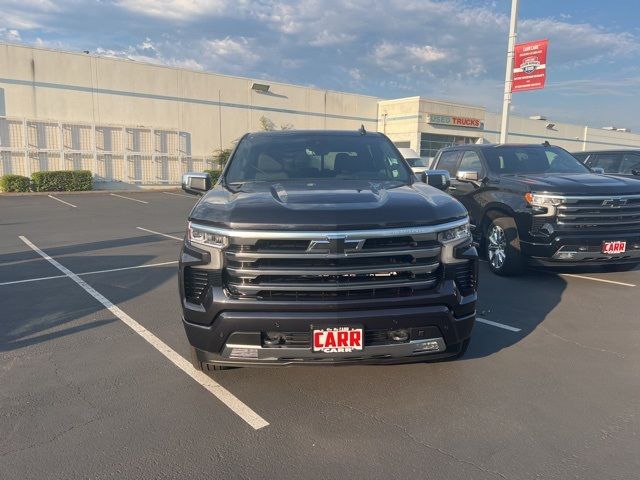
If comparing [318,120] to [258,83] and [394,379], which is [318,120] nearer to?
[258,83]

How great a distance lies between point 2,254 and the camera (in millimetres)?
8859

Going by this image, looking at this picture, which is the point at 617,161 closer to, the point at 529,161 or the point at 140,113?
the point at 529,161

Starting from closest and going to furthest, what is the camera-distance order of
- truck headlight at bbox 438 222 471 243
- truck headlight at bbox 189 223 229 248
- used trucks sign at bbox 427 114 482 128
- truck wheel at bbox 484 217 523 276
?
truck headlight at bbox 189 223 229 248 < truck headlight at bbox 438 222 471 243 < truck wheel at bbox 484 217 523 276 < used trucks sign at bbox 427 114 482 128

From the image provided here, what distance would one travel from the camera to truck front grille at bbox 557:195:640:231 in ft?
20.3

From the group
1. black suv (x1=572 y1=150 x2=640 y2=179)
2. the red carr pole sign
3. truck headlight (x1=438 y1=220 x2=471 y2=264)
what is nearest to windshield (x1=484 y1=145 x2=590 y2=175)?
black suv (x1=572 y1=150 x2=640 y2=179)

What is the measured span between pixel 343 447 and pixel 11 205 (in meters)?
19.6

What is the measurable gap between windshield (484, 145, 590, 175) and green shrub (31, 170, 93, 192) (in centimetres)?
2244

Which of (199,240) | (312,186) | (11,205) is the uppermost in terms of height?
(312,186)

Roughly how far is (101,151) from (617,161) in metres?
24.0

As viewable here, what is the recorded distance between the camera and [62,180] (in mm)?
24109

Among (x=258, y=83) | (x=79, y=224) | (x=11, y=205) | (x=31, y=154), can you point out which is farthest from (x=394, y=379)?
(x=258, y=83)

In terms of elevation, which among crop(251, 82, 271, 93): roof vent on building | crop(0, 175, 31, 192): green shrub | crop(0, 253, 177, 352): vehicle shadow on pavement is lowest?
crop(0, 253, 177, 352): vehicle shadow on pavement

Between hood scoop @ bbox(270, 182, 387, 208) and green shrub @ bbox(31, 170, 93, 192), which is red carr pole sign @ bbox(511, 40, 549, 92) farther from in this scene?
green shrub @ bbox(31, 170, 93, 192)

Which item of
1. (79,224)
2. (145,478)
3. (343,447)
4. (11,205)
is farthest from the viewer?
(11,205)
